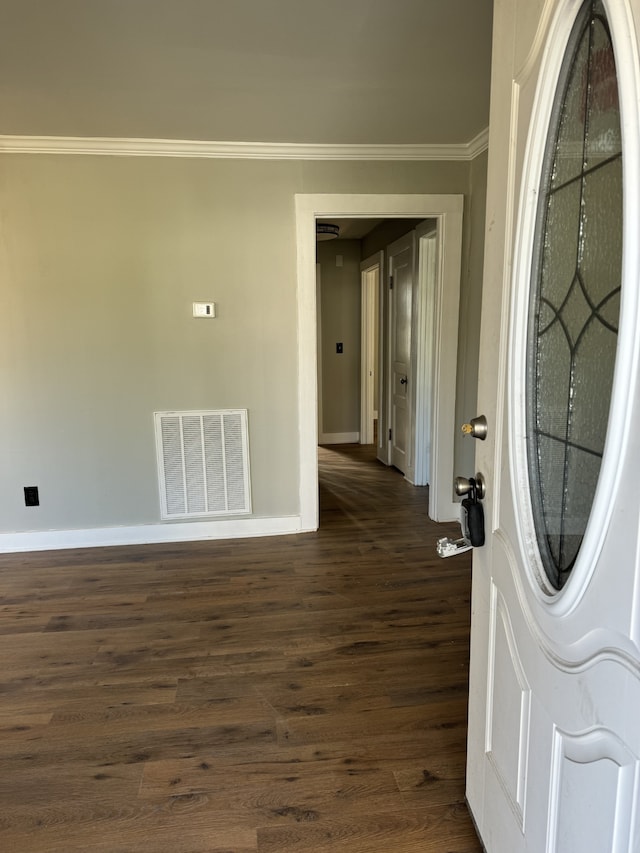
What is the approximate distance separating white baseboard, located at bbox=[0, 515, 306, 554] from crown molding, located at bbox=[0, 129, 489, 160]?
2.29 metres

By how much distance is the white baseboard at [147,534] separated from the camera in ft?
11.3

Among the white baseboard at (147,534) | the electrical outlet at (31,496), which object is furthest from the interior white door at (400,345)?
the electrical outlet at (31,496)

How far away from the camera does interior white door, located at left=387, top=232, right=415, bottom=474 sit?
4668mm

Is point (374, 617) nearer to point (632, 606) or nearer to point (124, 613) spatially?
point (124, 613)

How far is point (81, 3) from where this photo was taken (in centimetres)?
183

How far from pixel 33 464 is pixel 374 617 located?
90.8 inches

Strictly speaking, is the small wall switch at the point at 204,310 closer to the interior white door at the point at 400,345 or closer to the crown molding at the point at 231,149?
the crown molding at the point at 231,149

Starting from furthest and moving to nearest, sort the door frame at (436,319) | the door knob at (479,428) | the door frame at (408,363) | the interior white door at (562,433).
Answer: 1. the door frame at (408,363)
2. the door frame at (436,319)
3. the door knob at (479,428)
4. the interior white door at (562,433)

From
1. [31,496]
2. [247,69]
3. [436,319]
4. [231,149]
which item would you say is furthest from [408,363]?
[31,496]

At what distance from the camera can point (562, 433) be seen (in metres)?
0.99

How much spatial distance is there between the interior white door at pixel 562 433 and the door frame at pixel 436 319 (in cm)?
222

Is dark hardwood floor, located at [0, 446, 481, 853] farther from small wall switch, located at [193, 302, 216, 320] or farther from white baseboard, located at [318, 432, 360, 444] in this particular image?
white baseboard, located at [318, 432, 360, 444]

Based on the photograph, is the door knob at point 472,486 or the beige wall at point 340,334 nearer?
the door knob at point 472,486

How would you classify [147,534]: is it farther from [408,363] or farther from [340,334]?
[340,334]
